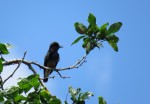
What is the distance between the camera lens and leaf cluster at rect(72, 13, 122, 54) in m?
5.46

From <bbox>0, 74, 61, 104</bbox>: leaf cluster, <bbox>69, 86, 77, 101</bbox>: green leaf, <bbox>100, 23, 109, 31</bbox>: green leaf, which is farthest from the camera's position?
<bbox>100, 23, 109, 31</bbox>: green leaf

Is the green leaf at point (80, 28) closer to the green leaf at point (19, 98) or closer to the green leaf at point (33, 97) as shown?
the green leaf at point (33, 97)

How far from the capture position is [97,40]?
5621 mm

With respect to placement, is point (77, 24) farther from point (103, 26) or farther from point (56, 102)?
point (56, 102)

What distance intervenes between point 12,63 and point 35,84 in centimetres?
139

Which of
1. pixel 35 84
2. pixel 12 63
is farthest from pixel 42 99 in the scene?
pixel 12 63

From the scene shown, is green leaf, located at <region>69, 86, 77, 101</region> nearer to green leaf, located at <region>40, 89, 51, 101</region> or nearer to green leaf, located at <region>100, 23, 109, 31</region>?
green leaf, located at <region>40, 89, 51, 101</region>

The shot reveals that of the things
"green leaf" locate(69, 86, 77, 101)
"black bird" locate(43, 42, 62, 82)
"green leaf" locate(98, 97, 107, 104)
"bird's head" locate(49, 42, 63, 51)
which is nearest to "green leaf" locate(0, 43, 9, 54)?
"green leaf" locate(69, 86, 77, 101)

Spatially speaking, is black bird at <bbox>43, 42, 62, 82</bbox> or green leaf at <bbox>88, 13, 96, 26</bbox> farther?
black bird at <bbox>43, 42, 62, 82</bbox>

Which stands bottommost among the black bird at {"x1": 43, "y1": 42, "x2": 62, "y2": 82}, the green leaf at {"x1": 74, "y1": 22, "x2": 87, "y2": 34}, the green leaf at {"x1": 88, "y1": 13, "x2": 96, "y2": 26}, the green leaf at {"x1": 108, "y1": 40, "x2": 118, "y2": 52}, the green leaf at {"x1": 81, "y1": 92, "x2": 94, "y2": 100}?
the green leaf at {"x1": 81, "y1": 92, "x2": 94, "y2": 100}

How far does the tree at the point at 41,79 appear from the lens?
11.4 feet

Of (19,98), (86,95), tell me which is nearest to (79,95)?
(86,95)

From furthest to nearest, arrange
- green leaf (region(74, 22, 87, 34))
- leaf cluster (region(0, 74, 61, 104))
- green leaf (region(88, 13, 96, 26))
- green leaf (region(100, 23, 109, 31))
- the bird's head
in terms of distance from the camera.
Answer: the bird's head < green leaf (region(74, 22, 87, 34)) < green leaf (region(100, 23, 109, 31)) < green leaf (region(88, 13, 96, 26)) < leaf cluster (region(0, 74, 61, 104))

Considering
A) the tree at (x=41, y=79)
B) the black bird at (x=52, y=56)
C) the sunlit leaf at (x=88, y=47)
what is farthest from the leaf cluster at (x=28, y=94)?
the black bird at (x=52, y=56)
